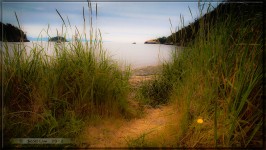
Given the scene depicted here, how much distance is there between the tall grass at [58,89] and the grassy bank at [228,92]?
821mm

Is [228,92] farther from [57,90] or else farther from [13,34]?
[13,34]

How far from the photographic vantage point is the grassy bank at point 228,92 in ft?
5.92

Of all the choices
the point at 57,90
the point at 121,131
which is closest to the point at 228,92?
the point at 121,131

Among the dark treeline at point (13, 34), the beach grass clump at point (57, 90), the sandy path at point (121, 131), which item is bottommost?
the sandy path at point (121, 131)

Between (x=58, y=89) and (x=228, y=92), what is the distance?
1545mm

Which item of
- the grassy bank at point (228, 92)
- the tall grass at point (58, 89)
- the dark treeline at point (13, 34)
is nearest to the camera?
the grassy bank at point (228, 92)

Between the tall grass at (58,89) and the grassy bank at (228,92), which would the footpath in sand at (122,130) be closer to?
the tall grass at (58,89)

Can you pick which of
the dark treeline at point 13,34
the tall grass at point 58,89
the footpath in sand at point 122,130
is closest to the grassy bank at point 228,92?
the footpath in sand at point 122,130

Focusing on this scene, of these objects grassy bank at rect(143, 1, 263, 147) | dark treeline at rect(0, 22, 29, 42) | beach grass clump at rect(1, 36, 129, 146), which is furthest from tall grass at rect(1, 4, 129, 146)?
grassy bank at rect(143, 1, 263, 147)

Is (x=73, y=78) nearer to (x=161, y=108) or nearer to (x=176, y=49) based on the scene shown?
(x=161, y=108)

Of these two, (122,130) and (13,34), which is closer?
(122,130)

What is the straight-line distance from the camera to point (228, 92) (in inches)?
76.9

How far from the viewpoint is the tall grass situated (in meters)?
2.11

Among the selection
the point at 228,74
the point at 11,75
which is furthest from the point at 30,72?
the point at 228,74
